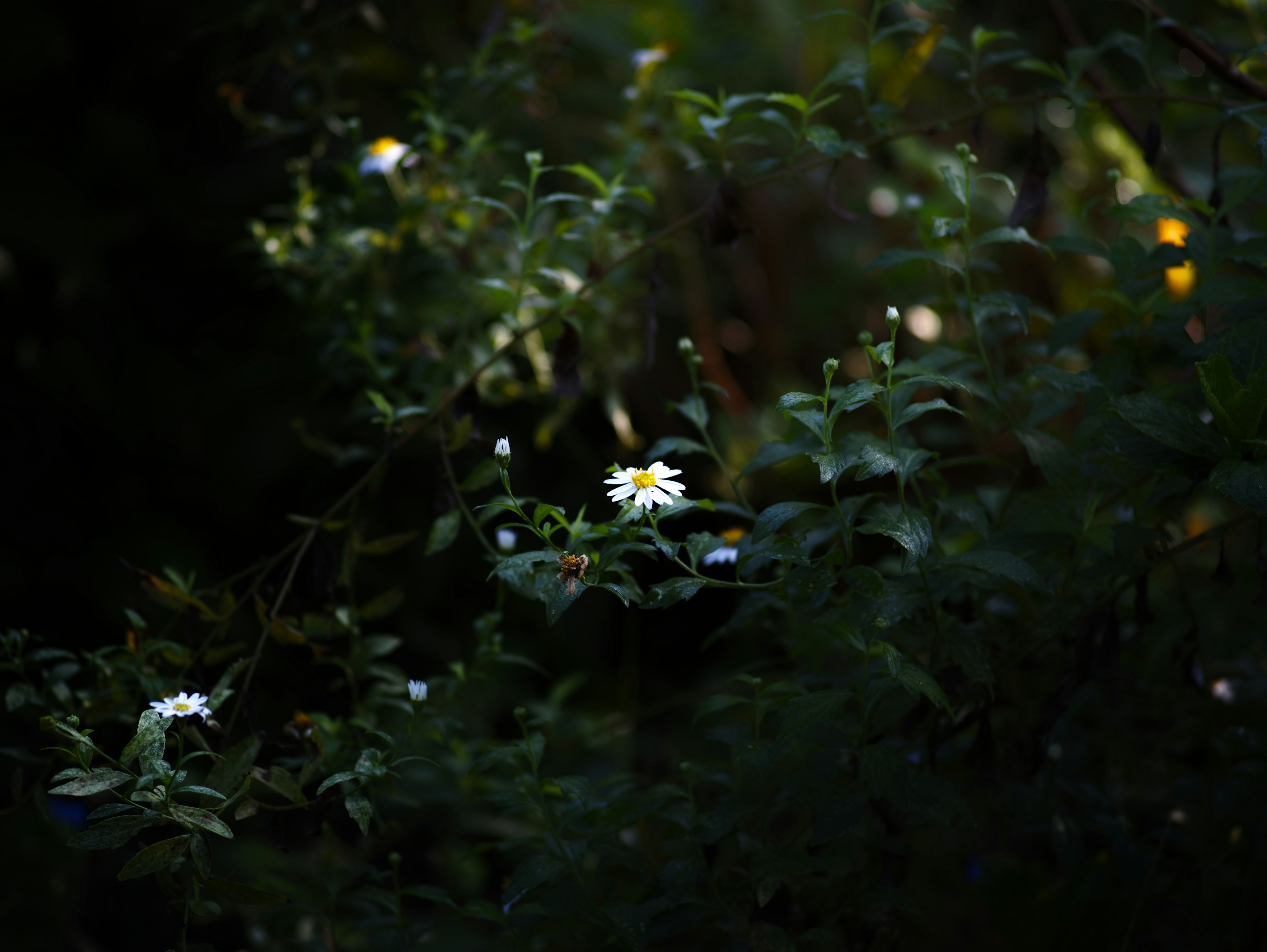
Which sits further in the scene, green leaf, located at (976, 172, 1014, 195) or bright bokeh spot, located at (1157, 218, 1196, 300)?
bright bokeh spot, located at (1157, 218, 1196, 300)

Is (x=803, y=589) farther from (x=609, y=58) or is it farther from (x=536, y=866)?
(x=609, y=58)

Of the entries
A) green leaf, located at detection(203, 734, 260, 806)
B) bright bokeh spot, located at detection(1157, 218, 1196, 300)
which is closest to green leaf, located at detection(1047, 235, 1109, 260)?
bright bokeh spot, located at detection(1157, 218, 1196, 300)

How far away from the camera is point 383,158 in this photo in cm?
101

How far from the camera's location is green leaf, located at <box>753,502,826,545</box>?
2.10 ft

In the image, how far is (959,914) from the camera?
1.00 m

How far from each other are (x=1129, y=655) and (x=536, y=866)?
60 cm

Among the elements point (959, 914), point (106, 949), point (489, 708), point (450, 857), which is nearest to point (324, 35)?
point (489, 708)

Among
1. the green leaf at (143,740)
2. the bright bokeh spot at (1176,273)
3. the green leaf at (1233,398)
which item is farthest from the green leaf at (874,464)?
the bright bokeh spot at (1176,273)

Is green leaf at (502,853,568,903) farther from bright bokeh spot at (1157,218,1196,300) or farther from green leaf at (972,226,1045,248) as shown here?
bright bokeh spot at (1157,218,1196,300)

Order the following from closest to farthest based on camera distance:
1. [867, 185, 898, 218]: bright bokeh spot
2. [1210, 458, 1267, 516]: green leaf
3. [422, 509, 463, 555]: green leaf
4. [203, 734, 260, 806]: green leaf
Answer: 1. [1210, 458, 1267, 516]: green leaf
2. [203, 734, 260, 806]: green leaf
3. [422, 509, 463, 555]: green leaf
4. [867, 185, 898, 218]: bright bokeh spot

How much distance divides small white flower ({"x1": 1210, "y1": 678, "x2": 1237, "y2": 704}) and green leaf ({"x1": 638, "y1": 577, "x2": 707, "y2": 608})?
0.66 m

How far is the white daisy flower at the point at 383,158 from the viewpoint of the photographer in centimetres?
98

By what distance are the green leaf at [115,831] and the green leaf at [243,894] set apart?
6 cm

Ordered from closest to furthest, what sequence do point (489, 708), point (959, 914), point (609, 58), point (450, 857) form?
point (959, 914), point (450, 857), point (489, 708), point (609, 58)
